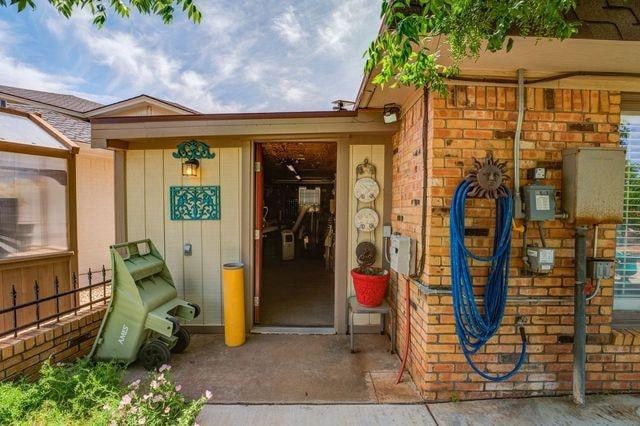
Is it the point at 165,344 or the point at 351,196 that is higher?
the point at 351,196

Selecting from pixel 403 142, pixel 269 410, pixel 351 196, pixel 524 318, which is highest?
pixel 403 142

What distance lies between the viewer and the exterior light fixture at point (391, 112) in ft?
9.83

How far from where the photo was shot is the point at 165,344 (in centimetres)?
282

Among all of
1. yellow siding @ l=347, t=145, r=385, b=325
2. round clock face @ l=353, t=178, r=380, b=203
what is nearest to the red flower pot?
yellow siding @ l=347, t=145, r=385, b=325

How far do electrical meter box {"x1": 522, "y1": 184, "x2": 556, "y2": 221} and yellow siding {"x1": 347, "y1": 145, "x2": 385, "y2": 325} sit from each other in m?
1.60

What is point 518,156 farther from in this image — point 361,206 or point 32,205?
point 32,205

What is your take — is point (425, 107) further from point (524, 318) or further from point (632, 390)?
point (632, 390)

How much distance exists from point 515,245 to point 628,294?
1.22 m

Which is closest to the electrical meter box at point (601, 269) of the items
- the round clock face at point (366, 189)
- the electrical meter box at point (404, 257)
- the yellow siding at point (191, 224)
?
the electrical meter box at point (404, 257)

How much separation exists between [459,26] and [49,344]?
399 centimetres

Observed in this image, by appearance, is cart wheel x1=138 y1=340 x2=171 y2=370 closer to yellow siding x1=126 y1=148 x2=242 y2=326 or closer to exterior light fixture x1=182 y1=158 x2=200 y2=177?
yellow siding x1=126 y1=148 x2=242 y2=326

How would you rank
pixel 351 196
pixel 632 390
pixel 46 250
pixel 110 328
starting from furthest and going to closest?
pixel 46 250 < pixel 351 196 < pixel 110 328 < pixel 632 390

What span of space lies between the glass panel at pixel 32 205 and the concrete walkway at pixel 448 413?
397cm

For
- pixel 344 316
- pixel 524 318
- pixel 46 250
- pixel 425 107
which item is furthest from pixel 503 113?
pixel 46 250
